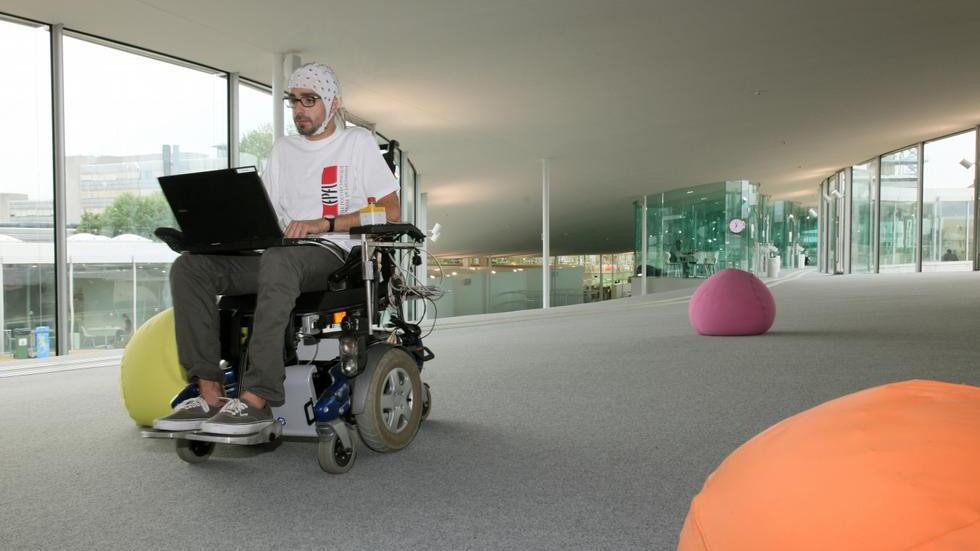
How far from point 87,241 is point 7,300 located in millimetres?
908

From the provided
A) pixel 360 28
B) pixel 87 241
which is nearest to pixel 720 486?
pixel 360 28

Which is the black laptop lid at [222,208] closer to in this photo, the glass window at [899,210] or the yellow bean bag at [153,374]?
the yellow bean bag at [153,374]

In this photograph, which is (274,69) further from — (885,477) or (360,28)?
(885,477)

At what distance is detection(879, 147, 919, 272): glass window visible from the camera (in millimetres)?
17703

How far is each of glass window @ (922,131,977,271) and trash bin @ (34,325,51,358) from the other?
18.2m

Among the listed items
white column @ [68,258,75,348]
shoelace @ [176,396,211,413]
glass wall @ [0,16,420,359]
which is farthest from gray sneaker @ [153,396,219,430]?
white column @ [68,258,75,348]

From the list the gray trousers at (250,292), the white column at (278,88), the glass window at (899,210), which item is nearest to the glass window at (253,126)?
the white column at (278,88)

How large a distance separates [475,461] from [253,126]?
24.2 ft

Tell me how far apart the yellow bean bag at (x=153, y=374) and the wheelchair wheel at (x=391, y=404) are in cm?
92

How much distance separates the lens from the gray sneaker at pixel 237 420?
201 centimetres

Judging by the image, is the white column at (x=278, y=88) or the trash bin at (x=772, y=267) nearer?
the white column at (x=278, y=88)

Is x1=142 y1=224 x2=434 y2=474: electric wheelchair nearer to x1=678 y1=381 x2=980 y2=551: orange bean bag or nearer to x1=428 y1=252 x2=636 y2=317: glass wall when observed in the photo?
x1=678 y1=381 x2=980 y2=551: orange bean bag

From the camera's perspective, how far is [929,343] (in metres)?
4.73

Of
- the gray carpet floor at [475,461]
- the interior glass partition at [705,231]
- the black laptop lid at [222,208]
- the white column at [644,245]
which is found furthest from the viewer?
the white column at [644,245]
